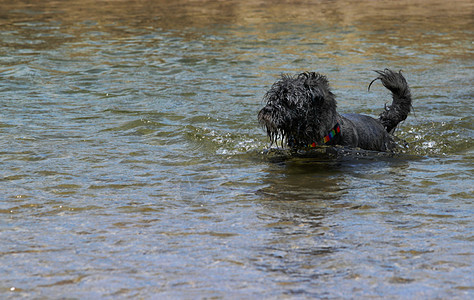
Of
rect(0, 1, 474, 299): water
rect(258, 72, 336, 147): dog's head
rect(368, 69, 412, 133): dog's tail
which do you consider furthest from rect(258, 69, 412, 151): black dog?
rect(368, 69, 412, 133): dog's tail

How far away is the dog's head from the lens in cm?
790

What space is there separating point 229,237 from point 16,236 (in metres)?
1.79

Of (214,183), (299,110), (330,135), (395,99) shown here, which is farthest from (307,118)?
(395,99)

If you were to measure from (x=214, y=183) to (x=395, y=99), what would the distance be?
10.8 ft

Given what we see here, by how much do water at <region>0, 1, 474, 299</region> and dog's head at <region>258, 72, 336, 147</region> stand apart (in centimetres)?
49

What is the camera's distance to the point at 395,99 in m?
9.53

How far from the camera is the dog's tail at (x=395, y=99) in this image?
934cm

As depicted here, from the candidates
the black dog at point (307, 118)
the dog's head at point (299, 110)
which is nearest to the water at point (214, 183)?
the black dog at point (307, 118)

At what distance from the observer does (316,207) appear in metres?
6.71

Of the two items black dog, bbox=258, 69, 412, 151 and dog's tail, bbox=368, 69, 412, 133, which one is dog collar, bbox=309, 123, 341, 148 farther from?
dog's tail, bbox=368, 69, 412, 133

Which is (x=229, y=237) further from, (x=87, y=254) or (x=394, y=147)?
(x=394, y=147)

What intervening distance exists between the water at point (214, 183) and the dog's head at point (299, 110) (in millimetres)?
486

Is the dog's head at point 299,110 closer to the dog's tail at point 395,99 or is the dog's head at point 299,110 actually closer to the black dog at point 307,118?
the black dog at point 307,118

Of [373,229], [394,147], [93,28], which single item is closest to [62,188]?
[373,229]
